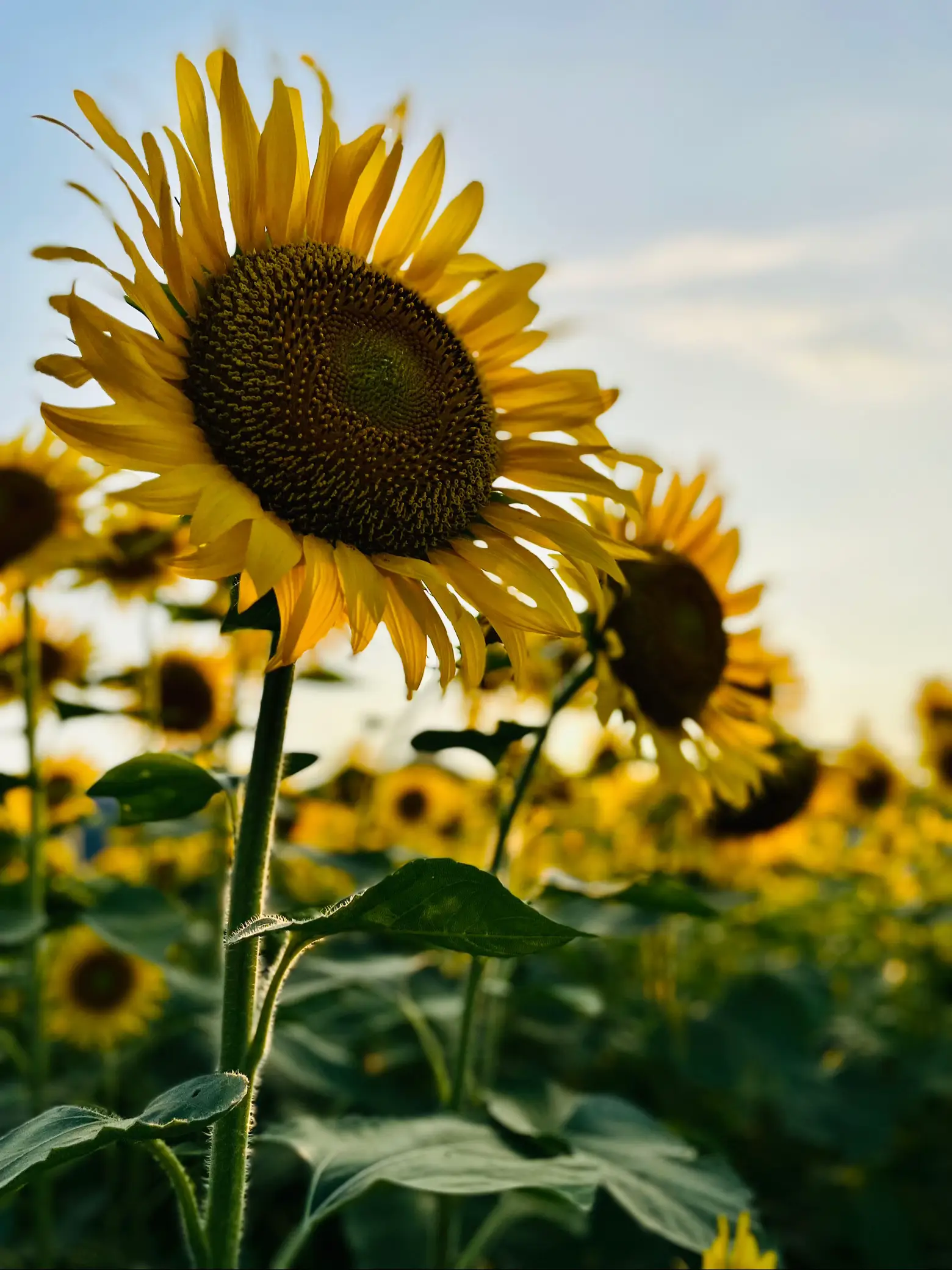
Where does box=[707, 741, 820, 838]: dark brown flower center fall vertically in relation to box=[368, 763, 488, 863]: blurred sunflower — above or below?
above

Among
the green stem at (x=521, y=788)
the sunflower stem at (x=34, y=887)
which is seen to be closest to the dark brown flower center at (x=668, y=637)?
the green stem at (x=521, y=788)

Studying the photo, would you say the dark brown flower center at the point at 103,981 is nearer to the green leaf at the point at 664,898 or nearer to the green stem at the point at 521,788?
the green stem at the point at 521,788

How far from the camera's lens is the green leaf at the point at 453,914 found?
1046 millimetres

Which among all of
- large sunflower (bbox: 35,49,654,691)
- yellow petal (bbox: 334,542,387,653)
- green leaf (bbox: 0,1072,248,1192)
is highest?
large sunflower (bbox: 35,49,654,691)

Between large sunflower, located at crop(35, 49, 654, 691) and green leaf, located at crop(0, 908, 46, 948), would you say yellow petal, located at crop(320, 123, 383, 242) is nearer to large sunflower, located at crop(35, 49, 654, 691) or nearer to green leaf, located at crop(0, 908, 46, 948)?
large sunflower, located at crop(35, 49, 654, 691)

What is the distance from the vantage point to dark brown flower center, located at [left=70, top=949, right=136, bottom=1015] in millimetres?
3088

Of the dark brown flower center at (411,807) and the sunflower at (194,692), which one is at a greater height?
the sunflower at (194,692)

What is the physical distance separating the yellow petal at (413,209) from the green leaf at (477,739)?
24.8 inches

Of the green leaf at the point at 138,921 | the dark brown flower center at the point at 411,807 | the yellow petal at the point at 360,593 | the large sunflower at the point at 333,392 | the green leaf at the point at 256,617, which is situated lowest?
the dark brown flower center at the point at 411,807

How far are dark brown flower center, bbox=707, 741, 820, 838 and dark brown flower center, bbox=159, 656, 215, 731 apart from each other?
1.50 meters

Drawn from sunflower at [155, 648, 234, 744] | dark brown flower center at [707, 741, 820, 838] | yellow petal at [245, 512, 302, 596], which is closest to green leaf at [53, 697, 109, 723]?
yellow petal at [245, 512, 302, 596]

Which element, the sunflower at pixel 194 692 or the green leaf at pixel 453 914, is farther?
the sunflower at pixel 194 692

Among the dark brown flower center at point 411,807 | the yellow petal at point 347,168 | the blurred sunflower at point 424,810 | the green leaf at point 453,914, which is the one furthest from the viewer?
the dark brown flower center at point 411,807

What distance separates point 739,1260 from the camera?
1386 mm
